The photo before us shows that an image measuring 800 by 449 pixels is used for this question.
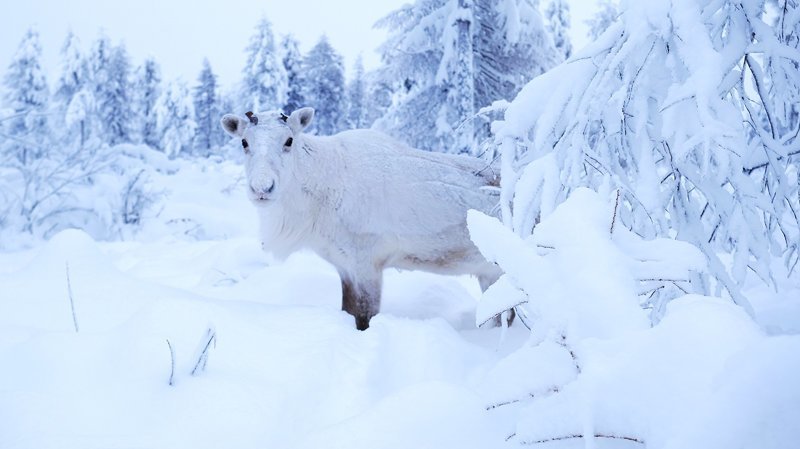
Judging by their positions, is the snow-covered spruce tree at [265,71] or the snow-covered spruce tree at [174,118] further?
the snow-covered spruce tree at [174,118]

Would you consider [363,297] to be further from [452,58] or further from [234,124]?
[452,58]

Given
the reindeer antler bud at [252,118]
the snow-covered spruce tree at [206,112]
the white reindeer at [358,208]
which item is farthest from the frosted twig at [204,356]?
the snow-covered spruce tree at [206,112]

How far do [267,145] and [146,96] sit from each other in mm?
49204

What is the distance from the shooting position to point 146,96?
4644cm

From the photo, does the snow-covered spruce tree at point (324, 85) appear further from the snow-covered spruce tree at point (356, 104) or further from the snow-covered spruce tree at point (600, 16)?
the snow-covered spruce tree at point (600, 16)

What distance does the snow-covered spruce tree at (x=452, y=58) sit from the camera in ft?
39.8

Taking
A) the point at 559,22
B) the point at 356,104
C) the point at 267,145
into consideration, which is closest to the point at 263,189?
the point at 267,145

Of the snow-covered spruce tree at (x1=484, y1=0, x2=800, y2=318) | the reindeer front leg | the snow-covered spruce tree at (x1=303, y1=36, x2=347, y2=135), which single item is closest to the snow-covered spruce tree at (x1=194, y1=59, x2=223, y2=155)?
the snow-covered spruce tree at (x1=303, y1=36, x2=347, y2=135)

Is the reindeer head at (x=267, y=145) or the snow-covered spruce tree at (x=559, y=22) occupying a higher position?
the snow-covered spruce tree at (x=559, y=22)

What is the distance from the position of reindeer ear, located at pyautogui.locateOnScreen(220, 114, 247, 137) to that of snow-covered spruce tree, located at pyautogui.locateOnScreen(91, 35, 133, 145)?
40224mm

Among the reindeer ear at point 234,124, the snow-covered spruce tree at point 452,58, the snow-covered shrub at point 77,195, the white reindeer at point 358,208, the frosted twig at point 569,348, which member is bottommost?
the snow-covered shrub at point 77,195

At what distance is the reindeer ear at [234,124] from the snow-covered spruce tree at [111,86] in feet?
132

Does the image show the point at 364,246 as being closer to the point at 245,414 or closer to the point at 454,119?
the point at 245,414

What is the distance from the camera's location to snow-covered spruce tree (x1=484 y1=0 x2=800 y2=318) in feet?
5.58
